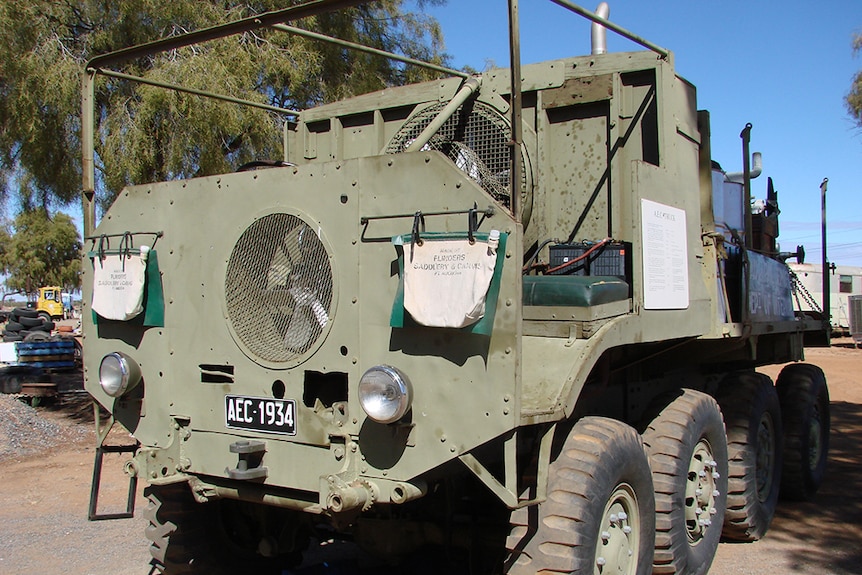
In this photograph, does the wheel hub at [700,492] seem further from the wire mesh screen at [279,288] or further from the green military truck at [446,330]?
the wire mesh screen at [279,288]

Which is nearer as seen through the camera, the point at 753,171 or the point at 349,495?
the point at 349,495

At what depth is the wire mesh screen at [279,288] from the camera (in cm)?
377

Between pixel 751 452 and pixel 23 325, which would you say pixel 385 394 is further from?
pixel 23 325

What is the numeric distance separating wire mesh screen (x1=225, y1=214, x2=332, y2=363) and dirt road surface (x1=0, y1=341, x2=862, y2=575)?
5.18ft

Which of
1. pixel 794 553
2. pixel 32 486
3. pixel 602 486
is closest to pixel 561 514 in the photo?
pixel 602 486

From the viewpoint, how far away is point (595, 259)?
15.2 ft

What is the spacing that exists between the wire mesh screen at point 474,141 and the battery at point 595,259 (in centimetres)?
44

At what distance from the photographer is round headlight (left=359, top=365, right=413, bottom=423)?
3375mm

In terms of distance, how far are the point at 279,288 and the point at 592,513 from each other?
1707 millimetres

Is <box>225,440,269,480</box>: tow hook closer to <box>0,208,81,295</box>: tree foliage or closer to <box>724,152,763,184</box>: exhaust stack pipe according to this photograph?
<box>724,152,763,184</box>: exhaust stack pipe

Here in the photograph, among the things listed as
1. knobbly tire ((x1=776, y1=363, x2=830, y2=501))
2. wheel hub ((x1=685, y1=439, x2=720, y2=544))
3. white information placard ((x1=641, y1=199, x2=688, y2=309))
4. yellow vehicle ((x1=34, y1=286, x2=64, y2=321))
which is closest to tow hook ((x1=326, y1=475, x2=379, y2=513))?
white information placard ((x1=641, y1=199, x2=688, y2=309))

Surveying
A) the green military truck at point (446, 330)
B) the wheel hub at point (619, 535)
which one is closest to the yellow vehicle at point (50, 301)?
the green military truck at point (446, 330)

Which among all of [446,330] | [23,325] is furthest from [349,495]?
[23,325]

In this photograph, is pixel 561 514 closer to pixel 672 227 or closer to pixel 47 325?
pixel 672 227
